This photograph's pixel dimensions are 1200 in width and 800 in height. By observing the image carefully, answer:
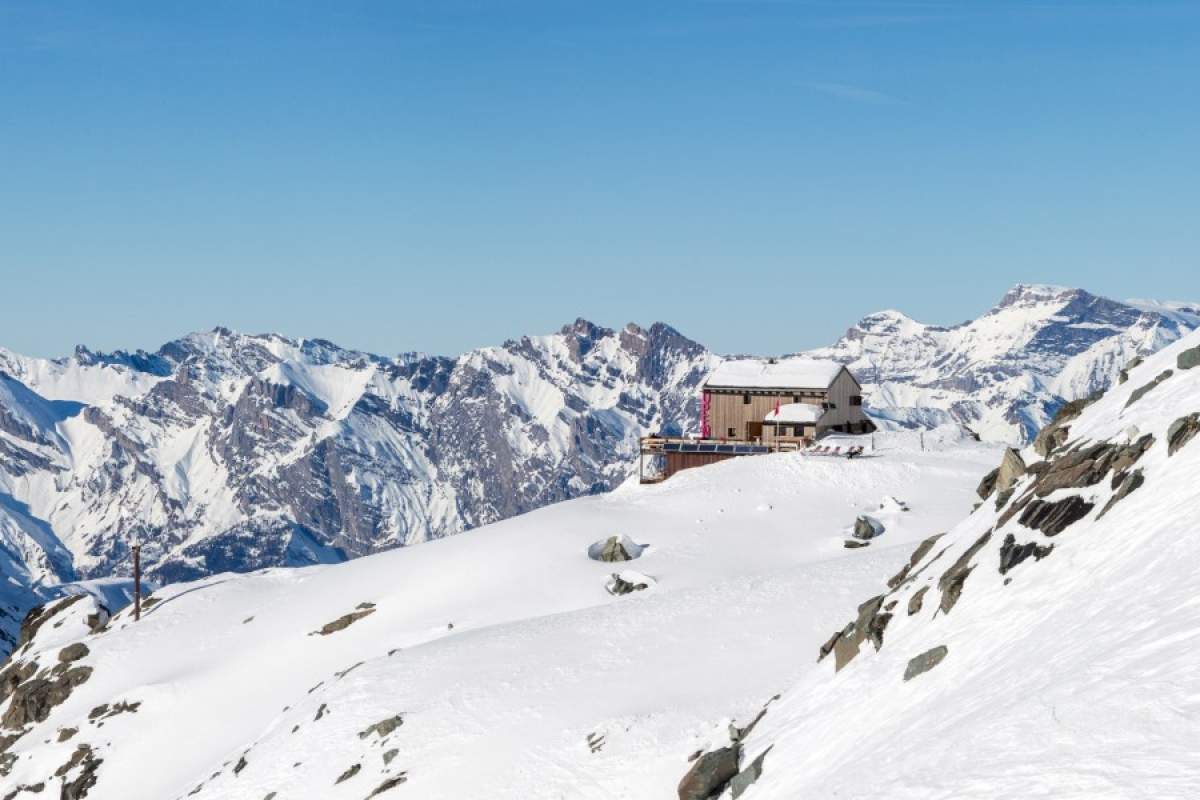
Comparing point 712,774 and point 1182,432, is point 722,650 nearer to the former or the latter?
point 712,774

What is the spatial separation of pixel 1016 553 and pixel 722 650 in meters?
18.4

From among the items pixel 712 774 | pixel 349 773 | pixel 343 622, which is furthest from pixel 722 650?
pixel 343 622

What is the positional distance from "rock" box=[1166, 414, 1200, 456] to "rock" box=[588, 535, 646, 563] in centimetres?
4196

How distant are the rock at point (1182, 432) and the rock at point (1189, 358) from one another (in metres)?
5.79

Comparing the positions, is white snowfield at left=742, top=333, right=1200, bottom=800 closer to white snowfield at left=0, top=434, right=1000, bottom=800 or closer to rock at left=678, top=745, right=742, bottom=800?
rock at left=678, top=745, right=742, bottom=800

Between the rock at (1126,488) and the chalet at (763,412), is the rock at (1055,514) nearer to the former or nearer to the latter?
the rock at (1126,488)

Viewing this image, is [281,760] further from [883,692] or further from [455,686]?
[883,692]

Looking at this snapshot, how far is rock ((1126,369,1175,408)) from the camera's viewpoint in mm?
26516

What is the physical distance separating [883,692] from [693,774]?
4.93 metres

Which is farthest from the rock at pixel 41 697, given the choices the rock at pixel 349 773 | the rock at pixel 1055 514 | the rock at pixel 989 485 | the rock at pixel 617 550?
the rock at pixel 1055 514

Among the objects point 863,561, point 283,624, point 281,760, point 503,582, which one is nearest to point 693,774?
point 281,760

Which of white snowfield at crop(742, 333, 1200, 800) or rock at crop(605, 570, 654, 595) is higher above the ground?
white snowfield at crop(742, 333, 1200, 800)

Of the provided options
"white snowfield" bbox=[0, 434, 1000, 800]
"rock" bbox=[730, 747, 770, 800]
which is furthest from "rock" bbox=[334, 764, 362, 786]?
"rock" bbox=[730, 747, 770, 800]

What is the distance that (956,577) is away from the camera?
22188 mm
